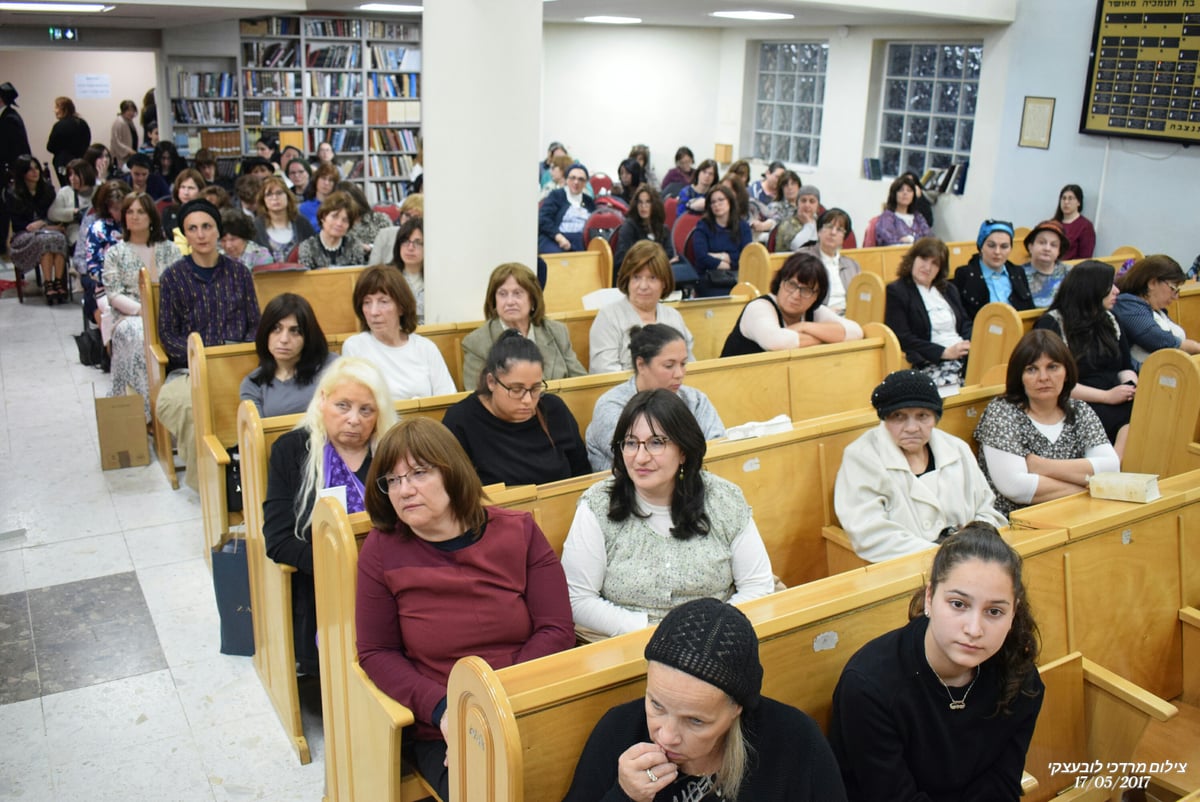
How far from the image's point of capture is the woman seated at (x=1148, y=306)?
529cm

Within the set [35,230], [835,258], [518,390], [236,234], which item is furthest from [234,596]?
[35,230]

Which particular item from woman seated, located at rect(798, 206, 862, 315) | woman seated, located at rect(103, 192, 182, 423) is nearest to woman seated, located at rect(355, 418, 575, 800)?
woman seated, located at rect(103, 192, 182, 423)

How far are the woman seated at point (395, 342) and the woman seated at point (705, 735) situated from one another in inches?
98.1

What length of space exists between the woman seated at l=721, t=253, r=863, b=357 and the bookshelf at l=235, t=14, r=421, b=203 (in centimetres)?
774

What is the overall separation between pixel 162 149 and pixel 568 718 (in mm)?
9227

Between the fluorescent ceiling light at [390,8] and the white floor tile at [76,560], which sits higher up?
the fluorescent ceiling light at [390,8]

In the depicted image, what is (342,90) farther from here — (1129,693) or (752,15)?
(1129,693)

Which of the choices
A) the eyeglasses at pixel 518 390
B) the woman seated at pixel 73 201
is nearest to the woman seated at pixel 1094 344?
the eyeglasses at pixel 518 390

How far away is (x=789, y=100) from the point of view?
11.8 metres

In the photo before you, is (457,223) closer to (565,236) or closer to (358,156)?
(565,236)

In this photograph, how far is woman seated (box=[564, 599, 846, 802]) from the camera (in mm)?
1720

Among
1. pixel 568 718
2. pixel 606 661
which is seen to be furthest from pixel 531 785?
pixel 606 661

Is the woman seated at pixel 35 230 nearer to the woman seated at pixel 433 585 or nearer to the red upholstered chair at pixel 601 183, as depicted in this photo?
the red upholstered chair at pixel 601 183

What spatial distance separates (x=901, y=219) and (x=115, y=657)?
669 cm
